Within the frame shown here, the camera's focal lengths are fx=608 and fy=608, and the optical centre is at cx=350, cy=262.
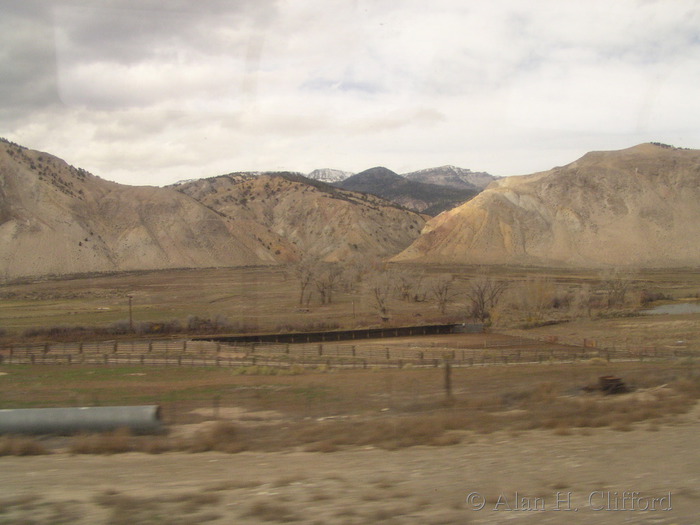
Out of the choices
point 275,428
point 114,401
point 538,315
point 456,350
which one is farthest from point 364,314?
point 275,428

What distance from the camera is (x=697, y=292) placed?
256ft

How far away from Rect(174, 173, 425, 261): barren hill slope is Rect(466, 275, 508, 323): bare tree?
78.0 metres

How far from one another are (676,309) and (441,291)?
25.5 m

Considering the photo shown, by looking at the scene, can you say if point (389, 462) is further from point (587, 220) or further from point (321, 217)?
point (321, 217)

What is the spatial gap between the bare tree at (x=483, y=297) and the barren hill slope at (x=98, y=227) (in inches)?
3093

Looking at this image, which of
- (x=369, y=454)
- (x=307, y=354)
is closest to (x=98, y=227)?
(x=307, y=354)

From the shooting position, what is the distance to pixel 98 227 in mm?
126375

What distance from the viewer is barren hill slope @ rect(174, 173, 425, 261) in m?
158

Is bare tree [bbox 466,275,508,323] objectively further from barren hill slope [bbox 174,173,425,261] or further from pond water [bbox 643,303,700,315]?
barren hill slope [bbox 174,173,425,261]

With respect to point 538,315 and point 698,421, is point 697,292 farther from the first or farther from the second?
point 698,421

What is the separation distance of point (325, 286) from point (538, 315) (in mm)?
26785

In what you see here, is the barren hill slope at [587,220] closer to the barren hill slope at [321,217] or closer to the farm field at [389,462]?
the barren hill slope at [321,217]

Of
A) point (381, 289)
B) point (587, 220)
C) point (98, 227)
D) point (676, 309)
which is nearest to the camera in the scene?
point (676, 309)

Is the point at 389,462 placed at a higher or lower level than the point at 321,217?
lower
